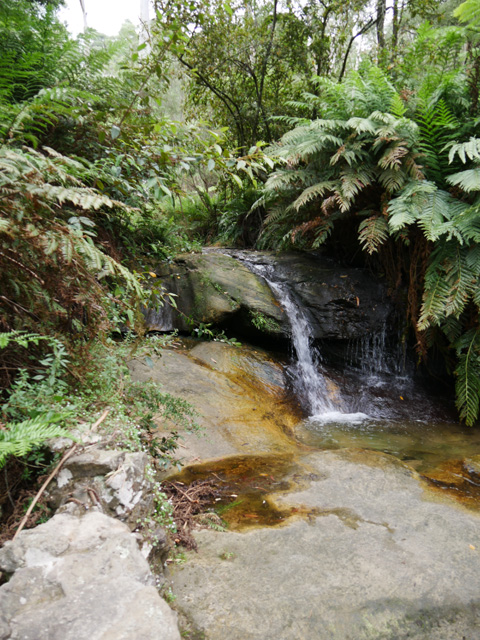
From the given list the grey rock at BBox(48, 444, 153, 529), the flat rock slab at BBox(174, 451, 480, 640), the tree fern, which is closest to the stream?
the flat rock slab at BBox(174, 451, 480, 640)

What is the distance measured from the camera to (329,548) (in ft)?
6.14

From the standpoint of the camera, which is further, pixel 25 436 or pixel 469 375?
pixel 469 375

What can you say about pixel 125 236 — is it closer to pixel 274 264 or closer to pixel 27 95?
pixel 27 95

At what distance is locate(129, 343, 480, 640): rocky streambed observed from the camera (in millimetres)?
1472

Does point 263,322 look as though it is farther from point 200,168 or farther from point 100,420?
point 100,420

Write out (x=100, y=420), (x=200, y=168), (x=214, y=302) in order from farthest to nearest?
(x=214, y=302)
(x=200, y=168)
(x=100, y=420)

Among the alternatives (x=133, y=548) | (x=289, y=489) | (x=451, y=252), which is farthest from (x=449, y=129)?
(x=133, y=548)

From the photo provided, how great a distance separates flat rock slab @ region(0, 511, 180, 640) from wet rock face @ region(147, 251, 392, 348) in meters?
3.73

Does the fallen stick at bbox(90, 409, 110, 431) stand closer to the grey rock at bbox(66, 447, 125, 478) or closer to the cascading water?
the grey rock at bbox(66, 447, 125, 478)

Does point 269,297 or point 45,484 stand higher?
point 269,297

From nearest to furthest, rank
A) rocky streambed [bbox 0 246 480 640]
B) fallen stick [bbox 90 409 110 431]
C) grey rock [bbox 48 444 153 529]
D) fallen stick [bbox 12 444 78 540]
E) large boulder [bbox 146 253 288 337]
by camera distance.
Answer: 1. rocky streambed [bbox 0 246 480 640]
2. fallen stick [bbox 12 444 78 540]
3. grey rock [bbox 48 444 153 529]
4. fallen stick [bbox 90 409 110 431]
5. large boulder [bbox 146 253 288 337]

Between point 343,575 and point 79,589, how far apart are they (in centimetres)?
116

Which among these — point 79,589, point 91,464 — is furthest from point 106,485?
point 79,589

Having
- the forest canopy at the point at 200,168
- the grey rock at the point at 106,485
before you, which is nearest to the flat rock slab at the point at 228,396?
the forest canopy at the point at 200,168
